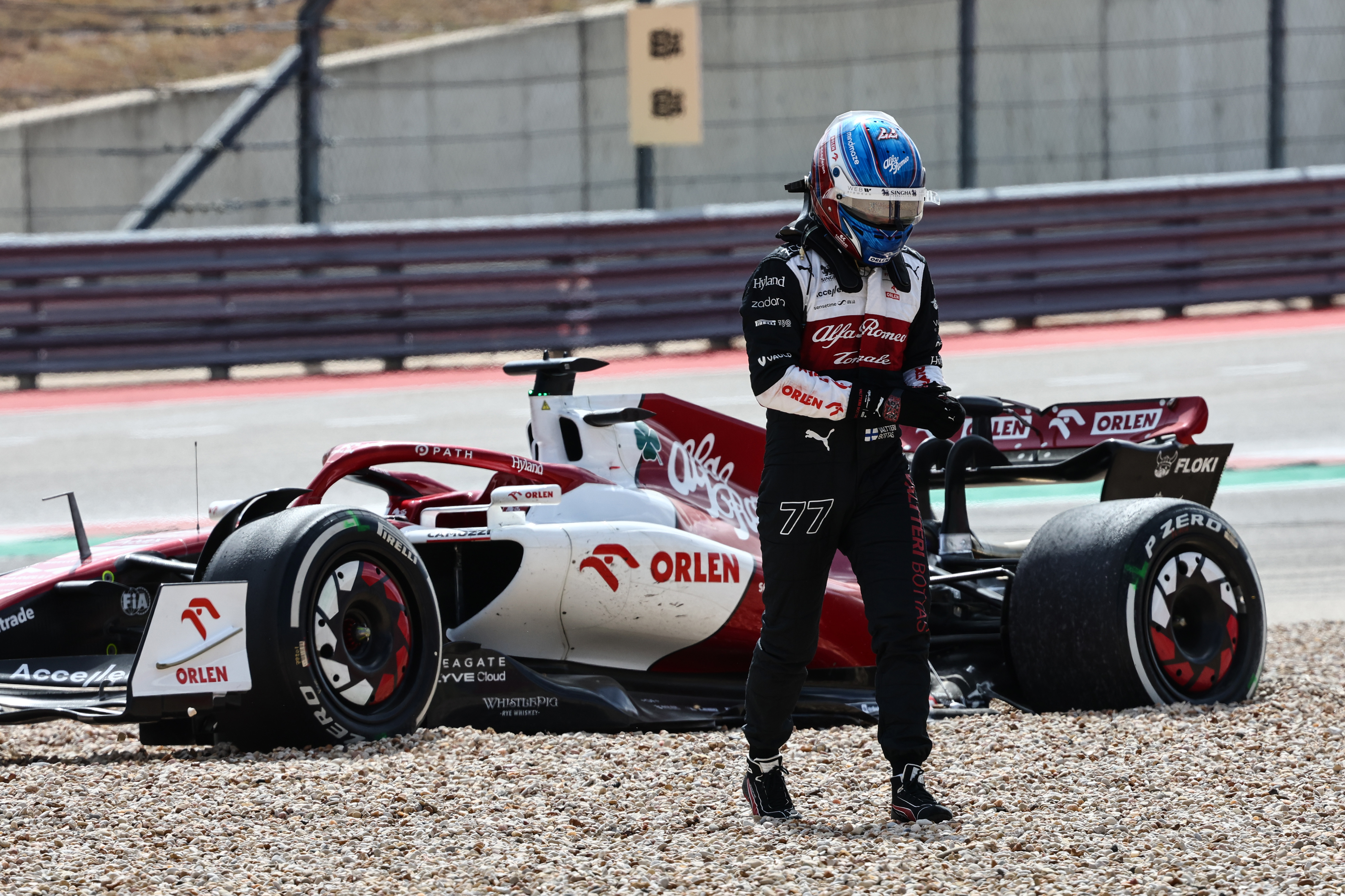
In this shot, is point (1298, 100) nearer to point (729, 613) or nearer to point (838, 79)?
point (838, 79)

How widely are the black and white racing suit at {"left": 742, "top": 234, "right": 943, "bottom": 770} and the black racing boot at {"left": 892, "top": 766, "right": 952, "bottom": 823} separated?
0.04 metres

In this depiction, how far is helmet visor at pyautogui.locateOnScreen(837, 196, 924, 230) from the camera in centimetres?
423

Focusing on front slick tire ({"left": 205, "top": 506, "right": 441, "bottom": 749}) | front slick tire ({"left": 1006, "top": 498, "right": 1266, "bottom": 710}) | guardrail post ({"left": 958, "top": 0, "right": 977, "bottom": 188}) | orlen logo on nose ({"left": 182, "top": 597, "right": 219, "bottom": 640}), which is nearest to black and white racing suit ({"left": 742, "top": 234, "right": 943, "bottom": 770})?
front slick tire ({"left": 205, "top": 506, "right": 441, "bottom": 749})

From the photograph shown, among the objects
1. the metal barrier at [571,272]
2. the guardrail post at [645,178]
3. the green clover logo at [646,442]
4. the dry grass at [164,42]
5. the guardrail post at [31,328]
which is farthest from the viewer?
the dry grass at [164,42]

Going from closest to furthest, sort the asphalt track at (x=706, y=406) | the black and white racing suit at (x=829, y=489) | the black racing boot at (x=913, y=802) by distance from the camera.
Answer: the black racing boot at (x=913, y=802), the black and white racing suit at (x=829, y=489), the asphalt track at (x=706, y=406)

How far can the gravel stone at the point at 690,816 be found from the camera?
3668mm

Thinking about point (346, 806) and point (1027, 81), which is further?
point (1027, 81)

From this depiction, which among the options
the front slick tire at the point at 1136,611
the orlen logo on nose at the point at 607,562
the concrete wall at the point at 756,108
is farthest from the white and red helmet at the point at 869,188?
the concrete wall at the point at 756,108

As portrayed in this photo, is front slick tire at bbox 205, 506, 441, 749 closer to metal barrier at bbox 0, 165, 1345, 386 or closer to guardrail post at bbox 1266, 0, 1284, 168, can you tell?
metal barrier at bbox 0, 165, 1345, 386

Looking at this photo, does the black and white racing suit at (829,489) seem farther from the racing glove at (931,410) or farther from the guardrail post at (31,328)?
the guardrail post at (31,328)

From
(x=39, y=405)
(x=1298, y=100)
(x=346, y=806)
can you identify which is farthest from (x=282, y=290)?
(x=1298, y=100)

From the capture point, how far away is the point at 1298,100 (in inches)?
947

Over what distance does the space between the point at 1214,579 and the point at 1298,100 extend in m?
20.2

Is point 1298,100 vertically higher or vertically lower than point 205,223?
higher
